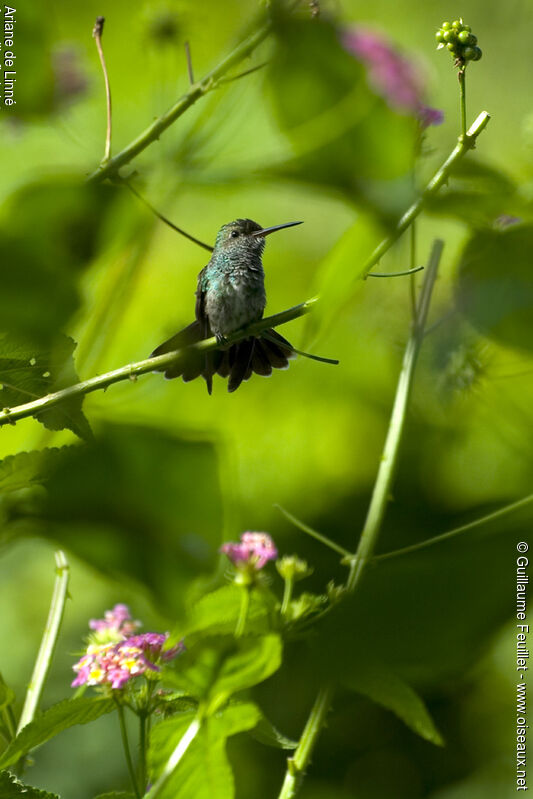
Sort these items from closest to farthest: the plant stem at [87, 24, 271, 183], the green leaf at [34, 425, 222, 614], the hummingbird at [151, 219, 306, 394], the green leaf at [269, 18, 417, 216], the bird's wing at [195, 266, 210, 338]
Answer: the green leaf at [34, 425, 222, 614] < the green leaf at [269, 18, 417, 216] < the plant stem at [87, 24, 271, 183] < the hummingbird at [151, 219, 306, 394] < the bird's wing at [195, 266, 210, 338]

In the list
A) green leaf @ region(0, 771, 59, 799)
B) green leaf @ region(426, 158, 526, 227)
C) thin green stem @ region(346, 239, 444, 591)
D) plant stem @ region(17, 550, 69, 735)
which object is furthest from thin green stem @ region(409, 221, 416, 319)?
green leaf @ region(0, 771, 59, 799)

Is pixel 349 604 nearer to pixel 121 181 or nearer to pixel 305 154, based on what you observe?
pixel 305 154

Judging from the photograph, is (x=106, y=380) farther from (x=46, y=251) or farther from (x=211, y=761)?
(x=211, y=761)

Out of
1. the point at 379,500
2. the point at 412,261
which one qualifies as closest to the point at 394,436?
the point at 379,500

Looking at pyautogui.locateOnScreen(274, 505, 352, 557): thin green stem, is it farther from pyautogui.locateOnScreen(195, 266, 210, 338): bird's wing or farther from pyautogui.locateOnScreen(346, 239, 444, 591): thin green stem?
pyautogui.locateOnScreen(195, 266, 210, 338): bird's wing

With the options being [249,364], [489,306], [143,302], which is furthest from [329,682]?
[143,302]

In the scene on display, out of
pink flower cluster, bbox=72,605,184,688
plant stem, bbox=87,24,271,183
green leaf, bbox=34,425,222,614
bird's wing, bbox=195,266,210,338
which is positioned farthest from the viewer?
bird's wing, bbox=195,266,210,338

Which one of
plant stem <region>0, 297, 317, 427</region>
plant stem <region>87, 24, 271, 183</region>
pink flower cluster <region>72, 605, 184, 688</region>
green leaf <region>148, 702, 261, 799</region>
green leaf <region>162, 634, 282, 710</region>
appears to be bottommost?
green leaf <region>148, 702, 261, 799</region>

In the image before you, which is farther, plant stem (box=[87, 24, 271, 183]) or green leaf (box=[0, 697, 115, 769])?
plant stem (box=[87, 24, 271, 183])
